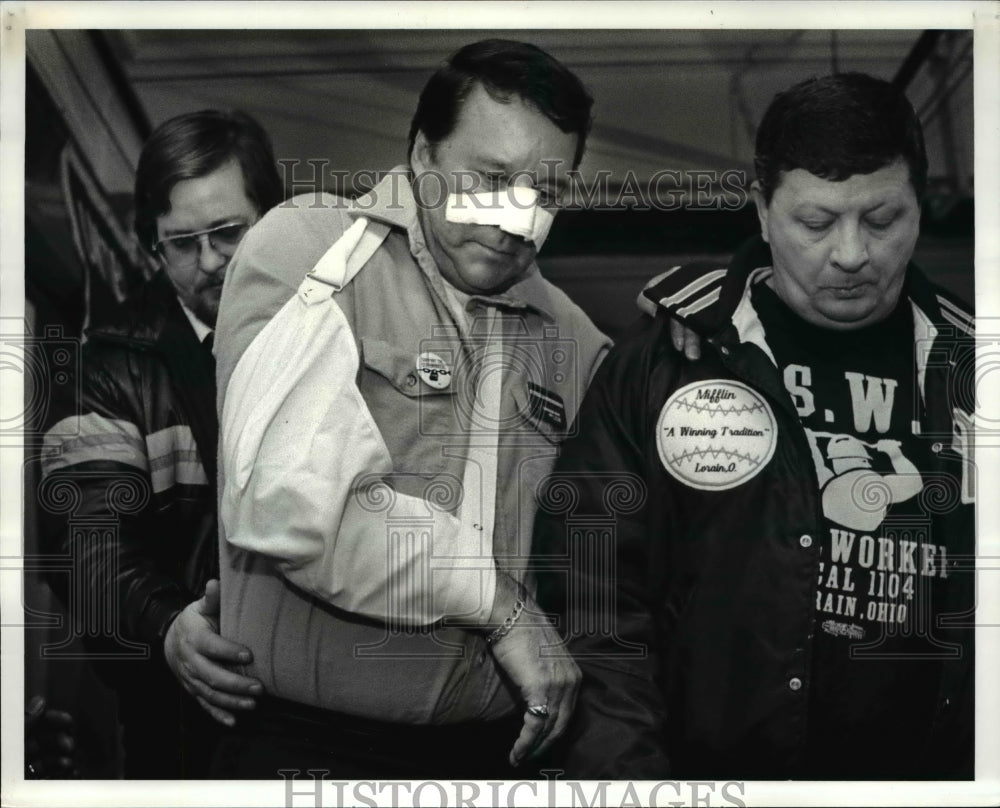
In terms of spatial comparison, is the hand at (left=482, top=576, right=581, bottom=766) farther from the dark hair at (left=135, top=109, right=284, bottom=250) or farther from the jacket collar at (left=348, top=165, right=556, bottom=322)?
the dark hair at (left=135, top=109, right=284, bottom=250)

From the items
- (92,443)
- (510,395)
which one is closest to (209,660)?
(92,443)

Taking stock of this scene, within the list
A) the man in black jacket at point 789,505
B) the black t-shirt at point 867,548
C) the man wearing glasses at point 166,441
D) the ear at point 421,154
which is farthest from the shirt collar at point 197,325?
the black t-shirt at point 867,548

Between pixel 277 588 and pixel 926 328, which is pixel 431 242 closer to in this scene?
pixel 277 588

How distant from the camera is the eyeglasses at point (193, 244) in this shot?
10.1ft

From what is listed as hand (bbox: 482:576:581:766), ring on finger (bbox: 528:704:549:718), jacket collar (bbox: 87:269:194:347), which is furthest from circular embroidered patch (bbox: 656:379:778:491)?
jacket collar (bbox: 87:269:194:347)

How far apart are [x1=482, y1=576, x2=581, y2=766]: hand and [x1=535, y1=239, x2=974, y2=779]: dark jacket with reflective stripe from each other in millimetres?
33

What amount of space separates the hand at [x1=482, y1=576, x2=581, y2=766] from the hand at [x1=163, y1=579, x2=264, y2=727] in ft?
1.94

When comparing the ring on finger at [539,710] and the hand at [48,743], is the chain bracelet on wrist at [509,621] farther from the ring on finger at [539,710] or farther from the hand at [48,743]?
the hand at [48,743]

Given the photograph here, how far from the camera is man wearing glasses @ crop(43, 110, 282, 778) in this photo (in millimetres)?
3029

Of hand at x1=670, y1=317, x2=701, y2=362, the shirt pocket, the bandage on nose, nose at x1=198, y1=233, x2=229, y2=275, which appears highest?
the bandage on nose

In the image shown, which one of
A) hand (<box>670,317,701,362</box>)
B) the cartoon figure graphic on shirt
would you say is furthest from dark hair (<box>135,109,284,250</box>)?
the cartoon figure graphic on shirt

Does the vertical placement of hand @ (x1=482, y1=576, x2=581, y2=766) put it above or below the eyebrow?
below

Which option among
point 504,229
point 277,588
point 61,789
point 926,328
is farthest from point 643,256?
point 61,789

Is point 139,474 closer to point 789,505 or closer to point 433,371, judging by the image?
point 433,371
